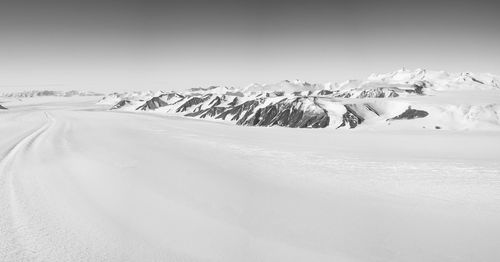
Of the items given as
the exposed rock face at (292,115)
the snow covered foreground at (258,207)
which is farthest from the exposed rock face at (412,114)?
the snow covered foreground at (258,207)

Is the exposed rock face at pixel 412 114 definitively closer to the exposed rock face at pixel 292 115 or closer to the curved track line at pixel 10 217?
the exposed rock face at pixel 292 115

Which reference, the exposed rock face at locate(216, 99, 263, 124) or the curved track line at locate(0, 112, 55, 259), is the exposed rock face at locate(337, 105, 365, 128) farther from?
the curved track line at locate(0, 112, 55, 259)

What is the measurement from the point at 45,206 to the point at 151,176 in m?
4.08

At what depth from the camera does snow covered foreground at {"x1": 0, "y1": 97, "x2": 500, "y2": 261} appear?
6.42 m

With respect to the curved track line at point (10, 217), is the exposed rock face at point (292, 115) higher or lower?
lower

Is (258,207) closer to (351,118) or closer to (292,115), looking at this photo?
(351,118)

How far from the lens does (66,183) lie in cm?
1130

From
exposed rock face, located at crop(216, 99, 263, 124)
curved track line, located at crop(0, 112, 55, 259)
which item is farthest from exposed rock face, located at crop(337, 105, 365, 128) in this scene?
curved track line, located at crop(0, 112, 55, 259)

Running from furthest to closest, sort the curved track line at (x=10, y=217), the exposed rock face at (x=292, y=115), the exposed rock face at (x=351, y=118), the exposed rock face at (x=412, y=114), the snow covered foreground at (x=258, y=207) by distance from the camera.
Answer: the exposed rock face at (x=292, y=115) → the exposed rock face at (x=412, y=114) → the exposed rock face at (x=351, y=118) → the snow covered foreground at (x=258, y=207) → the curved track line at (x=10, y=217)

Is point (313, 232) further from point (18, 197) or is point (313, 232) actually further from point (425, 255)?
point (18, 197)

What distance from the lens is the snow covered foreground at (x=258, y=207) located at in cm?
642

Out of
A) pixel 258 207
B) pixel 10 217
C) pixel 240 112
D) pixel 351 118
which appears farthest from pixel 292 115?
pixel 10 217

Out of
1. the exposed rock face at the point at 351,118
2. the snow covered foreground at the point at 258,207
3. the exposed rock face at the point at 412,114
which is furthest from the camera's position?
the exposed rock face at the point at 412,114

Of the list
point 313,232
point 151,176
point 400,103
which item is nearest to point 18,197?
point 151,176
